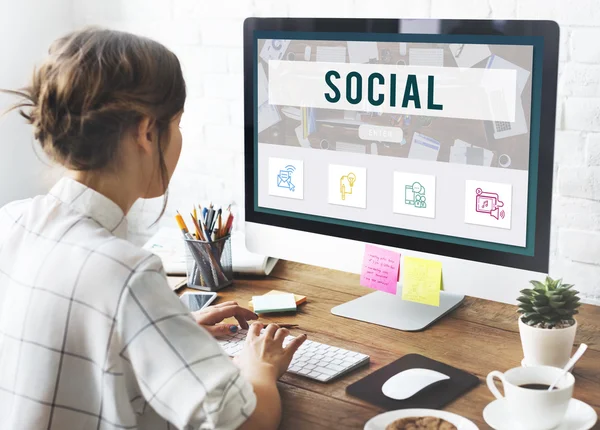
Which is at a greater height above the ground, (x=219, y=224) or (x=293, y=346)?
(x=219, y=224)

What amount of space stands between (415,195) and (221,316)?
388 mm

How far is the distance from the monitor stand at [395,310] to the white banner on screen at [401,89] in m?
0.36

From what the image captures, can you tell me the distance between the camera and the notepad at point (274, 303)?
1.45 metres

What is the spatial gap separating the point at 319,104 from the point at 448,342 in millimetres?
461

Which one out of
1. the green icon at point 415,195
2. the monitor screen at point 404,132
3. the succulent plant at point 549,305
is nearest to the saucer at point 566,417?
the succulent plant at point 549,305

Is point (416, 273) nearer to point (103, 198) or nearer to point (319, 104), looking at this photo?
point (319, 104)

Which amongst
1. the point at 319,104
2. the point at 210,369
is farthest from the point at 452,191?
the point at 210,369

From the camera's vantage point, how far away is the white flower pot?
45.6 inches

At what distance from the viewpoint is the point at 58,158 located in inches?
41.4

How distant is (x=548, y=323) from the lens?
3.87 ft

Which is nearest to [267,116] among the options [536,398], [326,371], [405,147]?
[405,147]

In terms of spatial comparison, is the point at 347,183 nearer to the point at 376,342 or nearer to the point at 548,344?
the point at 376,342

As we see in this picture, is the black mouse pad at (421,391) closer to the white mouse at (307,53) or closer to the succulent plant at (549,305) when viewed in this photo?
the succulent plant at (549,305)

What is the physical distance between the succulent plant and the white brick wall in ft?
1.44
